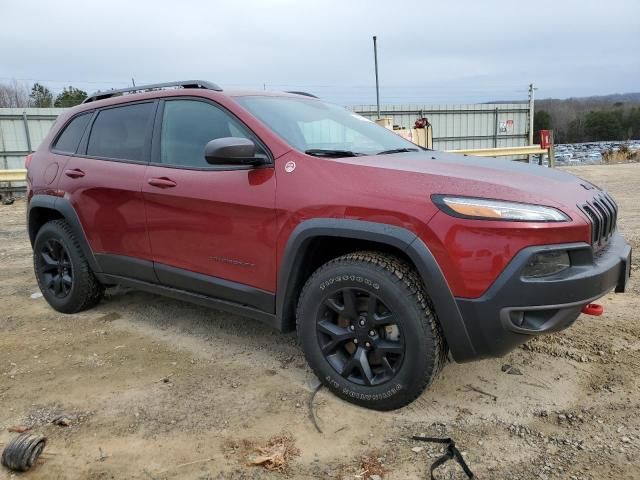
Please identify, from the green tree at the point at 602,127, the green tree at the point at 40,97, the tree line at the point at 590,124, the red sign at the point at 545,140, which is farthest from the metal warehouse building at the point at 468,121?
the green tree at the point at 602,127

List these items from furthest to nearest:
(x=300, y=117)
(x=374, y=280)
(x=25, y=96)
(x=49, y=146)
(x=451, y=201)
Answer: (x=25, y=96)
(x=49, y=146)
(x=300, y=117)
(x=374, y=280)
(x=451, y=201)

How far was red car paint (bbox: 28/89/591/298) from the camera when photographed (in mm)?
2434

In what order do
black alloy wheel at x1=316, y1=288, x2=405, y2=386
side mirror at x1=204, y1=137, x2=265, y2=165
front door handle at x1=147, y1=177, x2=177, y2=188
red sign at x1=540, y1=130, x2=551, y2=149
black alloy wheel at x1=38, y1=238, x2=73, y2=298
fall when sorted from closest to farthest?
black alloy wheel at x1=316, y1=288, x2=405, y2=386 → side mirror at x1=204, y1=137, x2=265, y2=165 → front door handle at x1=147, y1=177, x2=177, y2=188 → black alloy wheel at x1=38, y1=238, x2=73, y2=298 → red sign at x1=540, y1=130, x2=551, y2=149

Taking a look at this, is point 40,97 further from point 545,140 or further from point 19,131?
point 545,140

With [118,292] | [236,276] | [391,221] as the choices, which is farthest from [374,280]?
[118,292]

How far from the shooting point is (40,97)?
1056 inches

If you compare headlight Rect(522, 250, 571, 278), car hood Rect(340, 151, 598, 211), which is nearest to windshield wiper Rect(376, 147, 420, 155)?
car hood Rect(340, 151, 598, 211)

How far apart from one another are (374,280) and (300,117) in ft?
4.54

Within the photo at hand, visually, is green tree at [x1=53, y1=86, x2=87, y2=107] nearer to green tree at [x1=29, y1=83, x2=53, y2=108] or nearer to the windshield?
green tree at [x1=29, y1=83, x2=53, y2=108]

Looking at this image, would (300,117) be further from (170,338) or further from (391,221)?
(170,338)

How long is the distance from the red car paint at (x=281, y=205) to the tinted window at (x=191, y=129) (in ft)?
0.24

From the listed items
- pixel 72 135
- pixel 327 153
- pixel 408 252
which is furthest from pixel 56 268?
pixel 408 252

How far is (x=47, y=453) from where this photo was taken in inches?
101

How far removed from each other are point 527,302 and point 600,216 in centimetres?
70
